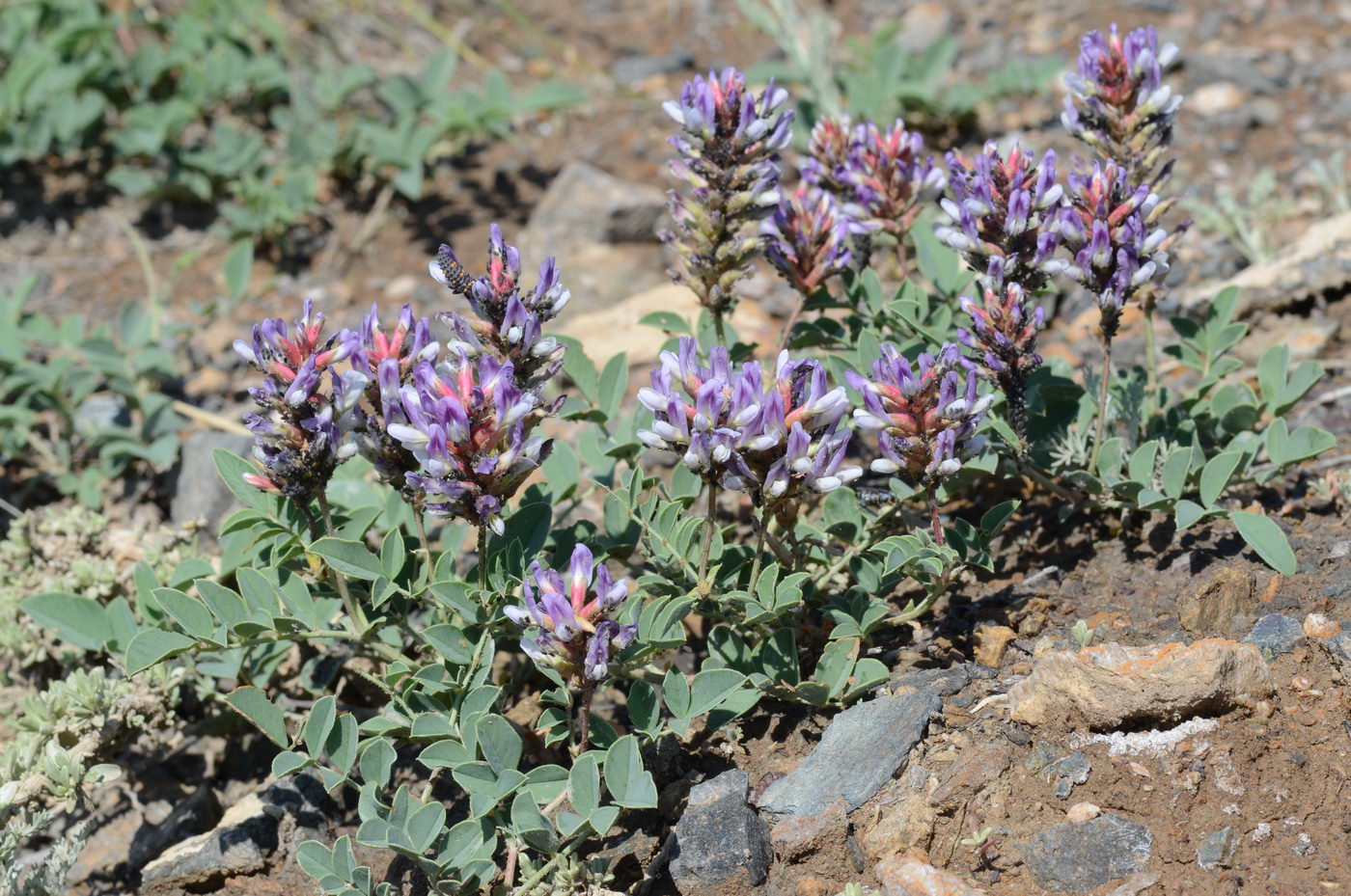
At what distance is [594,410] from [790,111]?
1.11 m

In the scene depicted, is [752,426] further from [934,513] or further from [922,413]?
[934,513]

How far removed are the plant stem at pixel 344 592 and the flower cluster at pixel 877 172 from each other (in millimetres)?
1944

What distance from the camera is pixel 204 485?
16.9ft

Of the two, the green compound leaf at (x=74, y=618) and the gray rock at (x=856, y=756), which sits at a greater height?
the green compound leaf at (x=74, y=618)

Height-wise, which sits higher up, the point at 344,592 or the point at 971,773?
the point at 344,592

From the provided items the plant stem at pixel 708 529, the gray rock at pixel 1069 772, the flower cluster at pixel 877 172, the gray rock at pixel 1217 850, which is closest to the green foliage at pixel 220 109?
the flower cluster at pixel 877 172

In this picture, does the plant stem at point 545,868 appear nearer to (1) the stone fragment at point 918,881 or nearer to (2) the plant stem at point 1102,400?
(1) the stone fragment at point 918,881

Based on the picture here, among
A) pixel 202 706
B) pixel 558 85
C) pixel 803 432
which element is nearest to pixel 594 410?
pixel 803 432

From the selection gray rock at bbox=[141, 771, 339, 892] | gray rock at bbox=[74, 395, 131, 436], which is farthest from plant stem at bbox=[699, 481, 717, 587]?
gray rock at bbox=[74, 395, 131, 436]

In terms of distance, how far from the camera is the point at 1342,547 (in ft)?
12.3

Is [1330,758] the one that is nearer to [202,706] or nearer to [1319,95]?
[202,706]

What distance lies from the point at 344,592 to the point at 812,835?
1435 millimetres

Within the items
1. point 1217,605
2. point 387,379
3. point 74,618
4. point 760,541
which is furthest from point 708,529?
point 74,618

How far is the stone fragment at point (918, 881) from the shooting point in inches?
115
